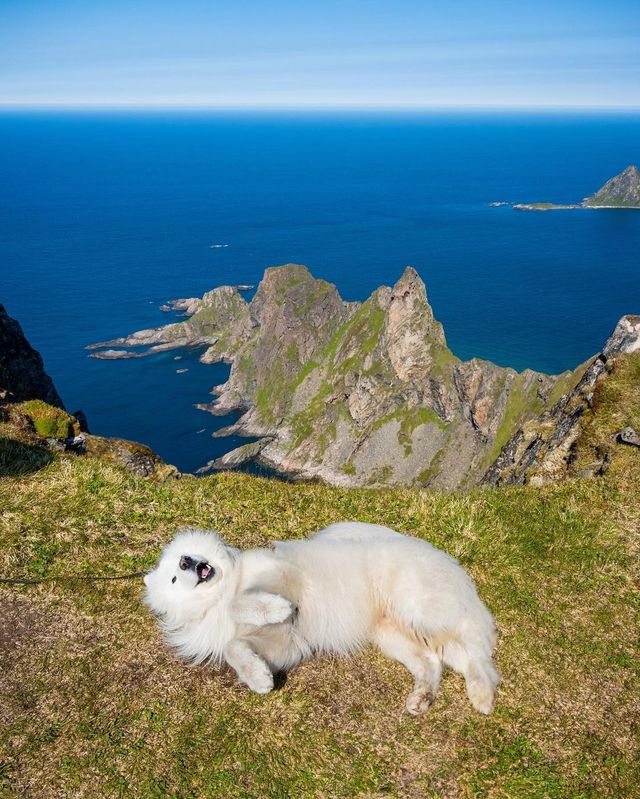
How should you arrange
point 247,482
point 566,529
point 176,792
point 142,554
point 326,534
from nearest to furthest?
point 176,792 < point 326,534 < point 142,554 < point 566,529 < point 247,482

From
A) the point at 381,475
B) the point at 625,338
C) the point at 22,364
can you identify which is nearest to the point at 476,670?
the point at 625,338

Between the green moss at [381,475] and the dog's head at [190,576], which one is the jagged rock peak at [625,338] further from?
the green moss at [381,475]

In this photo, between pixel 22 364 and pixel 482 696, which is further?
pixel 22 364

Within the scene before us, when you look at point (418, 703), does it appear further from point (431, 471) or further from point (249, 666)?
point (431, 471)

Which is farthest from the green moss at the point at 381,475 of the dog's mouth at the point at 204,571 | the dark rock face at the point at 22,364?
the dog's mouth at the point at 204,571

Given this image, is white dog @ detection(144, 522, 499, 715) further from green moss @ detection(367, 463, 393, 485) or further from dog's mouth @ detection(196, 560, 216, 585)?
green moss @ detection(367, 463, 393, 485)

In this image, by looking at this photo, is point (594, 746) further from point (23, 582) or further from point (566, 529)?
point (23, 582)

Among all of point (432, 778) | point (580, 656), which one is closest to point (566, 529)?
point (580, 656)
